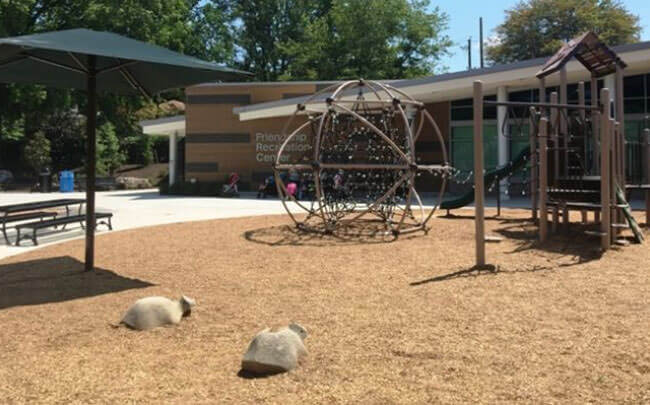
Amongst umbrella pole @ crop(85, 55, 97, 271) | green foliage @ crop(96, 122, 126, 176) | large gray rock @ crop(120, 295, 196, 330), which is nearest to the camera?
large gray rock @ crop(120, 295, 196, 330)

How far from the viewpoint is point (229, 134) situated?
27.1m

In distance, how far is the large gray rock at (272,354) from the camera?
3.60m

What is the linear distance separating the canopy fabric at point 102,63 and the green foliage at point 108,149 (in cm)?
2889

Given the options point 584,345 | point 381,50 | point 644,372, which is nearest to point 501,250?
point 584,345

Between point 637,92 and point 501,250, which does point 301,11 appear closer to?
point 637,92

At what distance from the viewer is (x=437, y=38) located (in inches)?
1763

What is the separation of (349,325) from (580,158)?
6.65 meters

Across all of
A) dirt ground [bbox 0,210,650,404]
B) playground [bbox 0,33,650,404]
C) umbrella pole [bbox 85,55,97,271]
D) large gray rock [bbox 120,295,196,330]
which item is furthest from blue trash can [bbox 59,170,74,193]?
large gray rock [bbox 120,295,196,330]

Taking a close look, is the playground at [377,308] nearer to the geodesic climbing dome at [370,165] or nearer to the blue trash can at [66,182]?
the geodesic climbing dome at [370,165]

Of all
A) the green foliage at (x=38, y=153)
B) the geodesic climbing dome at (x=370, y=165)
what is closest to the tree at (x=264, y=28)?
the green foliage at (x=38, y=153)

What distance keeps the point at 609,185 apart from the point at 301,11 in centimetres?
4657

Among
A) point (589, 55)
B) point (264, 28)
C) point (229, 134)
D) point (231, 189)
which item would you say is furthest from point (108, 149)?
point (589, 55)

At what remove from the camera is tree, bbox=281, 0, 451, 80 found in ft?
135

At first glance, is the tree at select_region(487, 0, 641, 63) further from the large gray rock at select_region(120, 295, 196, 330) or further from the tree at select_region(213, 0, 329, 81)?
the large gray rock at select_region(120, 295, 196, 330)
